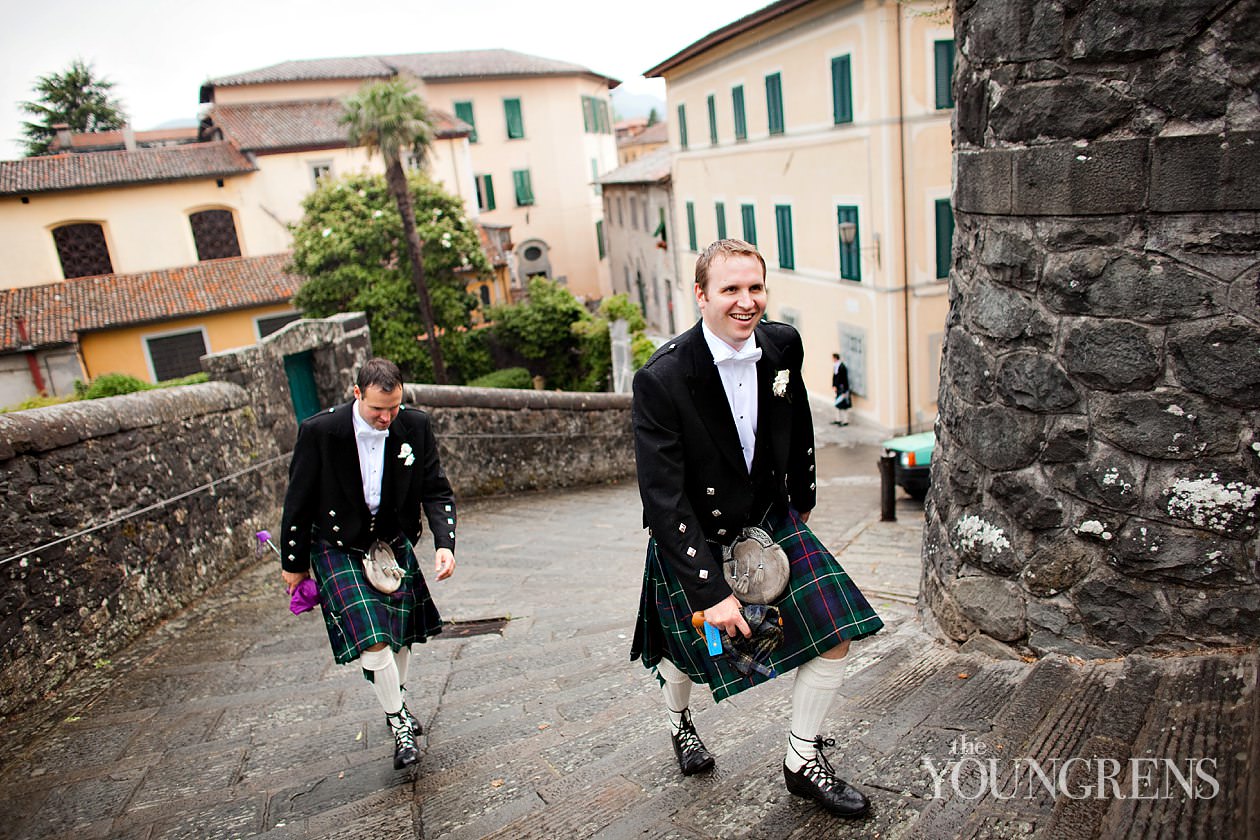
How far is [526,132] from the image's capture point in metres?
43.8

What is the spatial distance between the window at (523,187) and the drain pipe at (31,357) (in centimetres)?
2326

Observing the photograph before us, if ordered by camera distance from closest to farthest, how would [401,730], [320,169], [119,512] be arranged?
[401,730]
[119,512]
[320,169]

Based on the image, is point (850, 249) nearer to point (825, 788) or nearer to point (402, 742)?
point (402, 742)

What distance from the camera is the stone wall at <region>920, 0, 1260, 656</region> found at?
2.86 metres

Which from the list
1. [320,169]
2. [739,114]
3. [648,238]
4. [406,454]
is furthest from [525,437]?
[320,169]

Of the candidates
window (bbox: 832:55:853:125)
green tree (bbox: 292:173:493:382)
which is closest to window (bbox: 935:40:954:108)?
window (bbox: 832:55:853:125)

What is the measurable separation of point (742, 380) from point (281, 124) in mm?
34422

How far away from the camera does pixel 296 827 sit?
3.12m

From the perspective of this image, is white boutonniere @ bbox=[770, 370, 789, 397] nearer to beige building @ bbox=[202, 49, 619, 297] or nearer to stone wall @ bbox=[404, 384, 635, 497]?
stone wall @ bbox=[404, 384, 635, 497]

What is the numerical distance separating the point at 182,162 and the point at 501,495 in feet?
84.0

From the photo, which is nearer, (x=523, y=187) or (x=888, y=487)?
(x=888, y=487)

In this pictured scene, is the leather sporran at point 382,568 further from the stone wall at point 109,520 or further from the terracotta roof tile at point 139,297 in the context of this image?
the terracotta roof tile at point 139,297

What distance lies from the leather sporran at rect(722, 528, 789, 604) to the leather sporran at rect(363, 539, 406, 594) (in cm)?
164

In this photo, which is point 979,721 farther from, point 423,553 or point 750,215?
point 750,215
